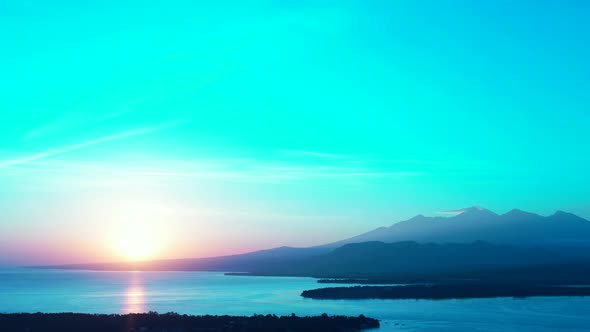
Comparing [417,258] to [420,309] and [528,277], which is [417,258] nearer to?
[528,277]

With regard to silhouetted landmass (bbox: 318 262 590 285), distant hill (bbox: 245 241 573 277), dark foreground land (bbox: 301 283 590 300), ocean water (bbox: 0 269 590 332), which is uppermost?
distant hill (bbox: 245 241 573 277)

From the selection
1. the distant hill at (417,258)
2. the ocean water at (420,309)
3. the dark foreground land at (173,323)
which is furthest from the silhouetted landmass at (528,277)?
the dark foreground land at (173,323)

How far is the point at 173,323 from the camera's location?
4119 cm

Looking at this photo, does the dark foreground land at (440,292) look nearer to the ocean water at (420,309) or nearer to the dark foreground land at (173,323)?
the ocean water at (420,309)

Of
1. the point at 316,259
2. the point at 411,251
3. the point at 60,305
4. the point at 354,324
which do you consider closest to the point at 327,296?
the point at 60,305

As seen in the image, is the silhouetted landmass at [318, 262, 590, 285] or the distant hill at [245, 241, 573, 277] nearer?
the silhouetted landmass at [318, 262, 590, 285]

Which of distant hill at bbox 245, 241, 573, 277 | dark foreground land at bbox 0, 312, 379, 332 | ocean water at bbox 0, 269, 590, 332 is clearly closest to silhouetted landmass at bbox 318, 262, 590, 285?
ocean water at bbox 0, 269, 590, 332

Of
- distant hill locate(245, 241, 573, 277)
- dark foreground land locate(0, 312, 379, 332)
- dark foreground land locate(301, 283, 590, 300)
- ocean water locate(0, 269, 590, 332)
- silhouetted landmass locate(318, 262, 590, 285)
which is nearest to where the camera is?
dark foreground land locate(0, 312, 379, 332)

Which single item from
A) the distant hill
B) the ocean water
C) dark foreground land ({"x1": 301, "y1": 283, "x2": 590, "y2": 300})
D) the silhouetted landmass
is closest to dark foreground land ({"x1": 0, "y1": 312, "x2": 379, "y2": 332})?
the ocean water

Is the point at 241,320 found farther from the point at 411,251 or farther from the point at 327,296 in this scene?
the point at 411,251

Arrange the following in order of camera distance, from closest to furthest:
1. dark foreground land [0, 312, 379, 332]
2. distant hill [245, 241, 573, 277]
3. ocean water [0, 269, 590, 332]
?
dark foreground land [0, 312, 379, 332] < ocean water [0, 269, 590, 332] < distant hill [245, 241, 573, 277]

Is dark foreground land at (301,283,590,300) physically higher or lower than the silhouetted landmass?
lower

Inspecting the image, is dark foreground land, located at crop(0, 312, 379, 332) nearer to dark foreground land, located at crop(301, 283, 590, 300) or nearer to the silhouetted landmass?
dark foreground land, located at crop(301, 283, 590, 300)

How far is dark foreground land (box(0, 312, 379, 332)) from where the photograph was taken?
39781mm
